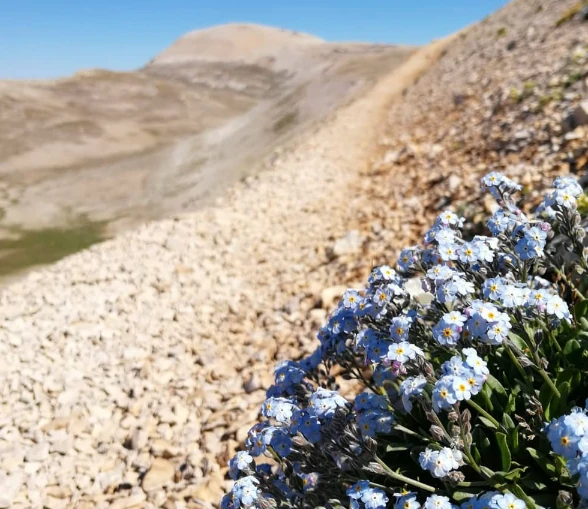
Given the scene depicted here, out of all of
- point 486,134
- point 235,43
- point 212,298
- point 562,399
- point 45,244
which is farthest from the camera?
point 235,43

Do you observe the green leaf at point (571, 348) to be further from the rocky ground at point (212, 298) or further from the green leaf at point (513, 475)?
the rocky ground at point (212, 298)

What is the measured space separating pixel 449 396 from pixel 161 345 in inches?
214

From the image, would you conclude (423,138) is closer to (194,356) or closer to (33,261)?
(194,356)

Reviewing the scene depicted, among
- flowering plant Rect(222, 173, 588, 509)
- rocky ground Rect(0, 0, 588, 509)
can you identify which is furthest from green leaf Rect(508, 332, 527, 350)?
rocky ground Rect(0, 0, 588, 509)

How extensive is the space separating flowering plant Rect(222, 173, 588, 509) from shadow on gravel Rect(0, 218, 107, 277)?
54.1ft

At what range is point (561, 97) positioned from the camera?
29.8ft

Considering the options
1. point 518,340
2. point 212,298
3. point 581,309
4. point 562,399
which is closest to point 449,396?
point 562,399

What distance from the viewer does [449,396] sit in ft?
7.43

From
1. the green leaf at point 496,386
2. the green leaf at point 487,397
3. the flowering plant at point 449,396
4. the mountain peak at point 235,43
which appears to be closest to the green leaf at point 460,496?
the flowering plant at point 449,396

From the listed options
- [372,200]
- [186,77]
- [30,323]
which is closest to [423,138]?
[372,200]

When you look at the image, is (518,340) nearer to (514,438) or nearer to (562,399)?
(562,399)

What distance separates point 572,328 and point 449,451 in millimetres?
1339

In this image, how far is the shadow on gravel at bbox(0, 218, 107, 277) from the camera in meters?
17.8

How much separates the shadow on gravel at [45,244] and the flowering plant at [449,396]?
16477 millimetres
